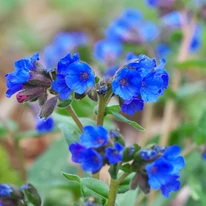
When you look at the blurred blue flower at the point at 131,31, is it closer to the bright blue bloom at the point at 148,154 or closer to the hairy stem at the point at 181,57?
the hairy stem at the point at 181,57

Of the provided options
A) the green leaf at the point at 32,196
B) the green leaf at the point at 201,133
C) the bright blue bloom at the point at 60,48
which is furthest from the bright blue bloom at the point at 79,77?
the bright blue bloom at the point at 60,48

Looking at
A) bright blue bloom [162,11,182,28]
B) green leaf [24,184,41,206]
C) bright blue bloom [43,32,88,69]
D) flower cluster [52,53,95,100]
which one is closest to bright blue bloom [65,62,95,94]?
flower cluster [52,53,95,100]

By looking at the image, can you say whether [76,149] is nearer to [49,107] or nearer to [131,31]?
[49,107]

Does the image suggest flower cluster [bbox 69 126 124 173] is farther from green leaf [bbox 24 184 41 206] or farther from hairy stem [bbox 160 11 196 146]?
hairy stem [bbox 160 11 196 146]

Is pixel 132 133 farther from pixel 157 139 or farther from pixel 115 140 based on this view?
pixel 115 140

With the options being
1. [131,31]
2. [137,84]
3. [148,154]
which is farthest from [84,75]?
[131,31]

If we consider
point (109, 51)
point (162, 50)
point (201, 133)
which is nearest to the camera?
point (201, 133)

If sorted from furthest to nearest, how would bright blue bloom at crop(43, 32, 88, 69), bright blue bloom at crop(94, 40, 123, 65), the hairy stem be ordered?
bright blue bloom at crop(43, 32, 88, 69)
bright blue bloom at crop(94, 40, 123, 65)
the hairy stem
